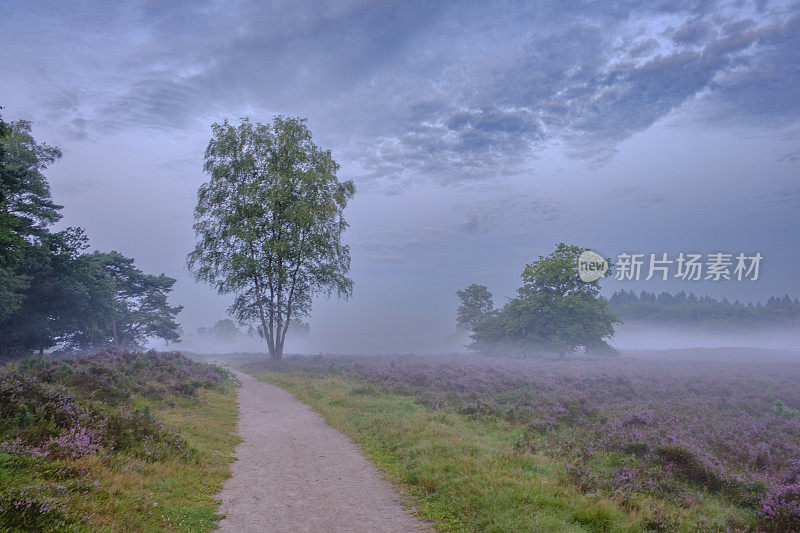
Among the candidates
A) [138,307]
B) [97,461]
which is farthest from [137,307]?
[97,461]

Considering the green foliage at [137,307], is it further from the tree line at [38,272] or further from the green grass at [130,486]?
the green grass at [130,486]

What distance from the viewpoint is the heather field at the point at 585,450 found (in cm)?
656

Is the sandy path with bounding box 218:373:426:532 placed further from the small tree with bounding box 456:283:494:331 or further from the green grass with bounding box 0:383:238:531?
the small tree with bounding box 456:283:494:331

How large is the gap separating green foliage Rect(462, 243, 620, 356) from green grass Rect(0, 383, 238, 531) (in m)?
37.2

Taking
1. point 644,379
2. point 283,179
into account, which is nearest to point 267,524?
point 644,379

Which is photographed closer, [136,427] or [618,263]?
[136,427]

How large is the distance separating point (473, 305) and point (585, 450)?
173ft

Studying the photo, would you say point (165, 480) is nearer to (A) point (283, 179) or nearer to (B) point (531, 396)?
(B) point (531, 396)

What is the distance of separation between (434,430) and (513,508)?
202 inches

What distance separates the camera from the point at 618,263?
36.9m

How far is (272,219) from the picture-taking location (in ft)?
104

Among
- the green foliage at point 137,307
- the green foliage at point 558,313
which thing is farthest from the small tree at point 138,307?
the green foliage at point 558,313

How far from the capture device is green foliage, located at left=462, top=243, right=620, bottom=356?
1575 inches

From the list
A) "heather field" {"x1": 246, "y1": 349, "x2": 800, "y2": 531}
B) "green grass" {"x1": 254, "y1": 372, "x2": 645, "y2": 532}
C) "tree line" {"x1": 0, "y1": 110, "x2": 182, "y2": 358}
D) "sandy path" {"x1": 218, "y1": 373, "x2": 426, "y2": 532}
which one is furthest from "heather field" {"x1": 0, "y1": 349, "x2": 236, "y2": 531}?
"tree line" {"x1": 0, "y1": 110, "x2": 182, "y2": 358}
